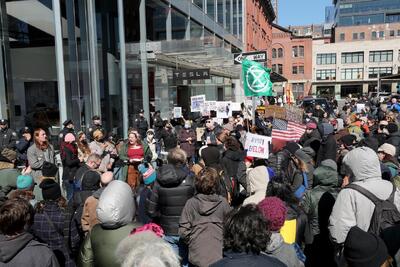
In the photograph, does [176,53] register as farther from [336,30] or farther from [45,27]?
[336,30]

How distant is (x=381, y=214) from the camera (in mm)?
3604

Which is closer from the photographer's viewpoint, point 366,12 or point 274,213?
point 274,213

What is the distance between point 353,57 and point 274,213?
98174 mm

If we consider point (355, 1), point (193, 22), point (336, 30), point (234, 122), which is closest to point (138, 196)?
point (234, 122)

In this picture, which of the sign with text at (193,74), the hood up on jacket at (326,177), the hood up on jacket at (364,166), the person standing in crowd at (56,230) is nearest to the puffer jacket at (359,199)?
the hood up on jacket at (364,166)

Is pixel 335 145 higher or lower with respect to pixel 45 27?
lower

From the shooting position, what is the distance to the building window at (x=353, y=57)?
3617 inches

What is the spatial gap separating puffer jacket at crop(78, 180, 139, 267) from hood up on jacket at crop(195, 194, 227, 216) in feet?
2.86

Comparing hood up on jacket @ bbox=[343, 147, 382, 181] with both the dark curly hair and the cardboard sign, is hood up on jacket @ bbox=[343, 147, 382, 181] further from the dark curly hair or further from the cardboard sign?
the cardboard sign

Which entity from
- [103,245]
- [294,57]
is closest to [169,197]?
[103,245]

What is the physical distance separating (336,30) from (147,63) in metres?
102

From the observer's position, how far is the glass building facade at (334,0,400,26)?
110688mm

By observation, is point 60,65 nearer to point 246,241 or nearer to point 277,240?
point 277,240

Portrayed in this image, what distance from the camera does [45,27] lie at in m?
12.4
